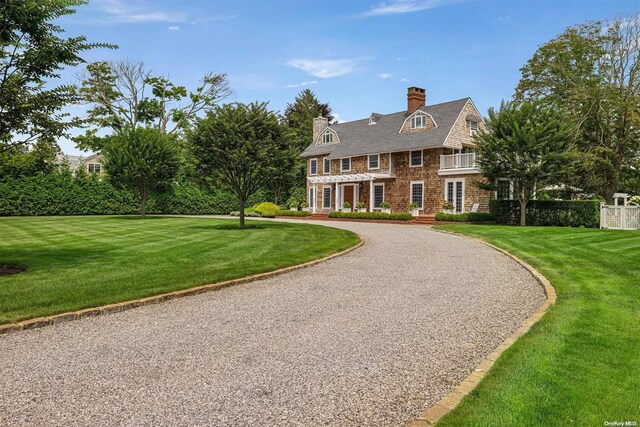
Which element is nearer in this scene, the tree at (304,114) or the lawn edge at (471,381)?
the lawn edge at (471,381)

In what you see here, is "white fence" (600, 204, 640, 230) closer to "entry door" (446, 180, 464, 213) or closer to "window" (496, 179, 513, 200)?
"window" (496, 179, 513, 200)

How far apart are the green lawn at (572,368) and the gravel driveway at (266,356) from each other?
0.41 metres

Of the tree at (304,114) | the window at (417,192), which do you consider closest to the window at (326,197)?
the window at (417,192)

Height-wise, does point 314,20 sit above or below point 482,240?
above

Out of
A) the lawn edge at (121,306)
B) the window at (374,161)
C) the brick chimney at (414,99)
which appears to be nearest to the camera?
the lawn edge at (121,306)

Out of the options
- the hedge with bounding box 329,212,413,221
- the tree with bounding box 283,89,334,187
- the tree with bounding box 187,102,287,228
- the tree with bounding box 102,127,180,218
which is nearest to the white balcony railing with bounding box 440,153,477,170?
the hedge with bounding box 329,212,413,221

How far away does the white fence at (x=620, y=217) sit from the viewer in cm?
2231

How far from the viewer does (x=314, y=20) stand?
1408 centimetres

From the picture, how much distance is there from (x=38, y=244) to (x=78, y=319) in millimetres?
9667

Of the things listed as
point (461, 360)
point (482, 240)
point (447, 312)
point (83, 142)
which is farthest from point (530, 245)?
point (83, 142)

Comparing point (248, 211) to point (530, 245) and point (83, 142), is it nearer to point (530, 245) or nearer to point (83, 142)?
point (83, 142)

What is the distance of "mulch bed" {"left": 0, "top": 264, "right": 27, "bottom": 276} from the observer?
30.5 feet

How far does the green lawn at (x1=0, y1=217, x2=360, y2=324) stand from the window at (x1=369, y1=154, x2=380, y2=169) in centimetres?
2113

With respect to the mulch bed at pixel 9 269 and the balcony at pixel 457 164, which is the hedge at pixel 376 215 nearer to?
the balcony at pixel 457 164
